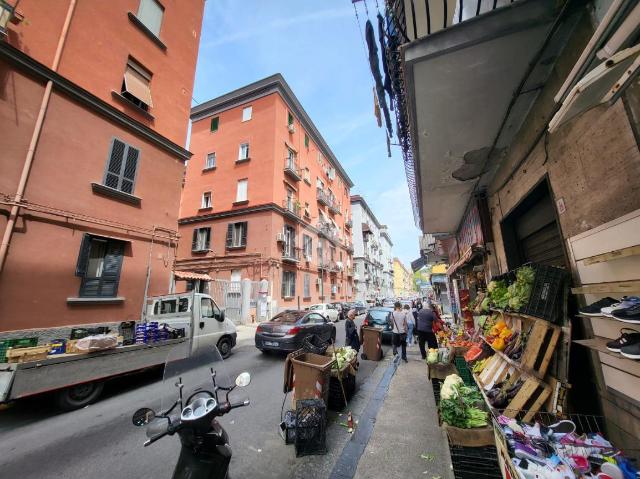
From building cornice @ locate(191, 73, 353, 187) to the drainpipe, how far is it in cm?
1471

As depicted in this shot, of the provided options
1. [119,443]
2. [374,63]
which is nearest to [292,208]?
[374,63]

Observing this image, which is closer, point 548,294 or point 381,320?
point 548,294

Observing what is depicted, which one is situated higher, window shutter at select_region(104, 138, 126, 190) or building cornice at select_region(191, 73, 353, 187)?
building cornice at select_region(191, 73, 353, 187)

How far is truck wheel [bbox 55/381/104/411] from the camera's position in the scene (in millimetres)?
4938

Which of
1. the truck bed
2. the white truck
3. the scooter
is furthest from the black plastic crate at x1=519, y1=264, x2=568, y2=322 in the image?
the truck bed

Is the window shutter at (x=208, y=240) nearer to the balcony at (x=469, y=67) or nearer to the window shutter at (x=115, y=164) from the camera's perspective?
the window shutter at (x=115, y=164)

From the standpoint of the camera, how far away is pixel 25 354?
183 inches

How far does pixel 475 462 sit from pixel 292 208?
20.6 m

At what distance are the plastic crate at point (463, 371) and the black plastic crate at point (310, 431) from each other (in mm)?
3105

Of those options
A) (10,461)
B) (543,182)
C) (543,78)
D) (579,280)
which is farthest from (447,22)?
(10,461)

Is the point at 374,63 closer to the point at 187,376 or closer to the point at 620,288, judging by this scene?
the point at 620,288

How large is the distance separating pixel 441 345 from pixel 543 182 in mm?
7029

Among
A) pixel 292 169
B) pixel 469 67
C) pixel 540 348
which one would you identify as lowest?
pixel 540 348

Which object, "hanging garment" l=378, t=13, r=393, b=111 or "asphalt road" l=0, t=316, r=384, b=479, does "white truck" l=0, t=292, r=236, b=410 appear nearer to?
"asphalt road" l=0, t=316, r=384, b=479
